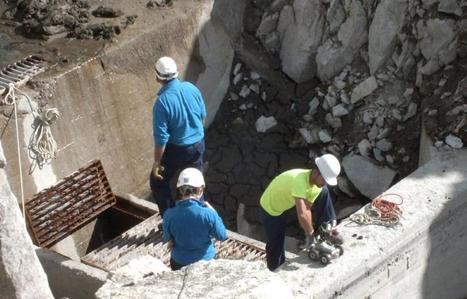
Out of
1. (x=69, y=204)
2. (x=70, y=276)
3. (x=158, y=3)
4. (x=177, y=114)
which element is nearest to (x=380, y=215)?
(x=177, y=114)

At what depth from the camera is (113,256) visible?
28.1 ft

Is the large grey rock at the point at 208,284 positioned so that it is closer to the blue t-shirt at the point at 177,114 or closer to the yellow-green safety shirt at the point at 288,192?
the yellow-green safety shirt at the point at 288,192

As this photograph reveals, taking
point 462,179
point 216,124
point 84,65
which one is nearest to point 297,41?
point 216,124

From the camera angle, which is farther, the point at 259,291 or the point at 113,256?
the point at 113,256

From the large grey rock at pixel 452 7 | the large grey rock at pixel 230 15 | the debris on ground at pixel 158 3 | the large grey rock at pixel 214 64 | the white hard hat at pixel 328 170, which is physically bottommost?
the large grey rock at pixel 214 64

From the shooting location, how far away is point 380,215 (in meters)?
7.46

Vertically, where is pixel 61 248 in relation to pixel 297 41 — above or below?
below

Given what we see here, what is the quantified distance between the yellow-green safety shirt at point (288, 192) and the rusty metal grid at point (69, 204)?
2.72 metres

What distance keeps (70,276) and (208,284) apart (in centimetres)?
243

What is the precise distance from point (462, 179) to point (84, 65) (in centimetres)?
386

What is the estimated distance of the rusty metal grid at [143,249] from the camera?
8.46 m

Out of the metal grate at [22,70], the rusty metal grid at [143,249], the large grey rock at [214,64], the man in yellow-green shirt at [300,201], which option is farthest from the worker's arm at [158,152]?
the large grey rock at [214,64]

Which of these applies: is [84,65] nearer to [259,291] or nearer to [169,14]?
[169,14]

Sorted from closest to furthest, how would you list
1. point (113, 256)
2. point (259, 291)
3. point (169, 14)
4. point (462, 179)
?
point (259, 291), point (462, 179), point (113, 256), point (169, 14)
